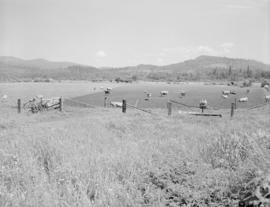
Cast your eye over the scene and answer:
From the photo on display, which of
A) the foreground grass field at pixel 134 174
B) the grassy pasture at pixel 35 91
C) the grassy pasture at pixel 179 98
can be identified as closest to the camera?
the foreground grass field at pixel 134 174

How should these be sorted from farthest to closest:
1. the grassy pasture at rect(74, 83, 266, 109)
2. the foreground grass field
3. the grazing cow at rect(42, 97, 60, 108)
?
the grassy pasture at rect(74, 83, 266, 109) → the grazing cow at rect(42, 97, 60, 108) → the foreground grass field

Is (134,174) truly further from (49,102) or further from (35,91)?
(35,91)

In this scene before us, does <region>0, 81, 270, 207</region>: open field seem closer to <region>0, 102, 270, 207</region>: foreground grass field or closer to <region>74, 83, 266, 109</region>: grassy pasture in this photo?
<region>0, 102, 270, 207</region>: foreground grass field

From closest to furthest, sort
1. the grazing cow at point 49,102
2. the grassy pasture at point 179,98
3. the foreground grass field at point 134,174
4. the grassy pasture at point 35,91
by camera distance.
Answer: the foreground grass field at point 134,174 → the grazing cow at point 49,102 → the grassy pasture at point 179,98 → the grassy pasture at point 35,91

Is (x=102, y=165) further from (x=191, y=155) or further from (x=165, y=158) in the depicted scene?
(x=191, y=155)

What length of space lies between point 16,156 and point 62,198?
5.87 feet

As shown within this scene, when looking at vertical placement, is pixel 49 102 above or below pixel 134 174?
below

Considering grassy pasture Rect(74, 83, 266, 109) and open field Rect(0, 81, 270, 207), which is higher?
open field Rect(0, 81, 270, 207)

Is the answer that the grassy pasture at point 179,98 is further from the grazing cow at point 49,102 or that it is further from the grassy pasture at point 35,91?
the grazing cow at point 49,102

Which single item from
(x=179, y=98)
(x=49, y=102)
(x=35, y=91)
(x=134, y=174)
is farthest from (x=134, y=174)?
(x=35, y=91)

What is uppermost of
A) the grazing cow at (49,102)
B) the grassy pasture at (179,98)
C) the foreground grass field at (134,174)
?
the foreground grass field at (134,174)

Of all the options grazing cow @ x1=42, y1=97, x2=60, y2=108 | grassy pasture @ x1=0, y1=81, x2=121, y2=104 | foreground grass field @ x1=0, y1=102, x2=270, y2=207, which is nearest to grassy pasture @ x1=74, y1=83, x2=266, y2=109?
grassy pasture @ x1=0, y1=81, x2=121, y2=104

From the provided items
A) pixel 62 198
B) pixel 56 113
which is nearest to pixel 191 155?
pixel 62 198

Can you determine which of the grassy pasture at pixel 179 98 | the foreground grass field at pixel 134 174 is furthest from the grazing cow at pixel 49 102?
the foreground grass field at pixel 134 174
